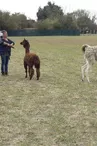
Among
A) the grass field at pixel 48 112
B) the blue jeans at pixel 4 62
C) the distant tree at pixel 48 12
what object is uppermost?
the distant tree at pixel 48 12

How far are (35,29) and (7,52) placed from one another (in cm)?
8337

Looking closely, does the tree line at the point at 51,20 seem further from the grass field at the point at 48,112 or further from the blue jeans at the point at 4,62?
the grass field at the point at 48,112

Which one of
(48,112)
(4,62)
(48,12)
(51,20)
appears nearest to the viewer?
(48,112)

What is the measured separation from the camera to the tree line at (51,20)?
96062mm

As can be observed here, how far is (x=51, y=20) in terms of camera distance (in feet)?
335

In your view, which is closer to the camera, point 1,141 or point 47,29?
point 1,141

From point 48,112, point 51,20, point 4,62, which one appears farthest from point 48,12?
point 48,112

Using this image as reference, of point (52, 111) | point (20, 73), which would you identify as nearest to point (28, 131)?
point (52, 111)

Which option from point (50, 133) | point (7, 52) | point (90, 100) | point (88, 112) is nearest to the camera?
point (50, 133)

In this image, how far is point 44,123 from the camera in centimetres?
709

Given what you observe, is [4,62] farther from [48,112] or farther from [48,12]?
[48,12]

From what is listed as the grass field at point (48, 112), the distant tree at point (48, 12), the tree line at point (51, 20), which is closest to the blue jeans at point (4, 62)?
the grass field at point (48, 112)

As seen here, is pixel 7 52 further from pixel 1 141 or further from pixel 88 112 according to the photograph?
pixel 1 141

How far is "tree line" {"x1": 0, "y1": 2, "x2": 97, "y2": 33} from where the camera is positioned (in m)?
96.1
